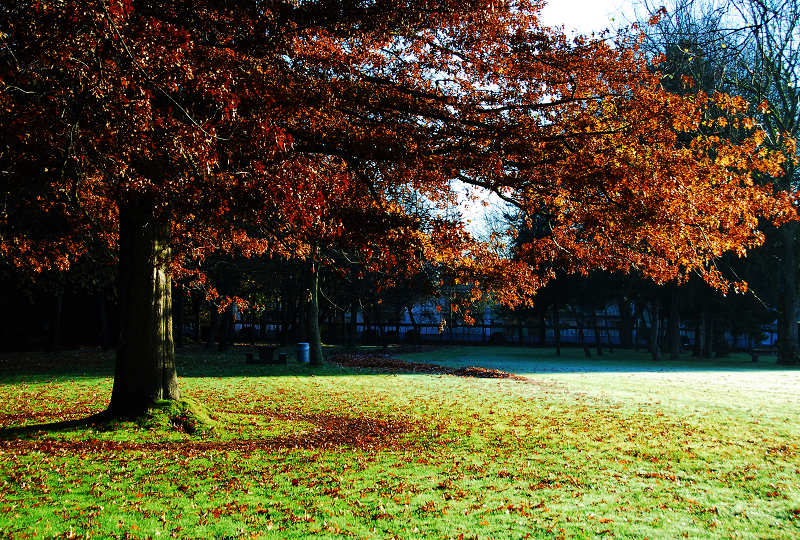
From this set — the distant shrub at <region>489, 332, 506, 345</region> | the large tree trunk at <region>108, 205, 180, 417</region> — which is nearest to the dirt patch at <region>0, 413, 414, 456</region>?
the large tree trunk at <region>108, 205, 180, 417</region>

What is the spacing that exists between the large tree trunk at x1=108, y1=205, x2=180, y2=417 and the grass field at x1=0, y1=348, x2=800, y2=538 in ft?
1.80

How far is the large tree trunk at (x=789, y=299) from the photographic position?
111 ft

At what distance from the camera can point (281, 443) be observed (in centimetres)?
983

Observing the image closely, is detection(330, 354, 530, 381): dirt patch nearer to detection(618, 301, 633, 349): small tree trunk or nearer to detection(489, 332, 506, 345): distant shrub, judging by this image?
detection(618, 301, 633, 349): small tree trunk

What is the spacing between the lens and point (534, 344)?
55.7 meters

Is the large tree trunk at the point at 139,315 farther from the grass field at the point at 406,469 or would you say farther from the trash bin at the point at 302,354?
the trash bin at the point at 302,354

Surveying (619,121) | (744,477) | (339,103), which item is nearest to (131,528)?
(339,103)

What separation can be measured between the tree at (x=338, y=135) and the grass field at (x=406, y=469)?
2372 millimetres

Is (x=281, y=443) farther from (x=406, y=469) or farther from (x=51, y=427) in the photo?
Result: (x=51, y=427)

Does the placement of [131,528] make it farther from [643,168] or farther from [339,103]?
[643,168]

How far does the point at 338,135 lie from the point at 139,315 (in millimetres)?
4490

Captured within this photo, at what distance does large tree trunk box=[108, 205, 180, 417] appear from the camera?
1027 cm

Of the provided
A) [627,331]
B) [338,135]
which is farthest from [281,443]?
[627,331]

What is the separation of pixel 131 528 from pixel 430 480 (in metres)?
3.49
